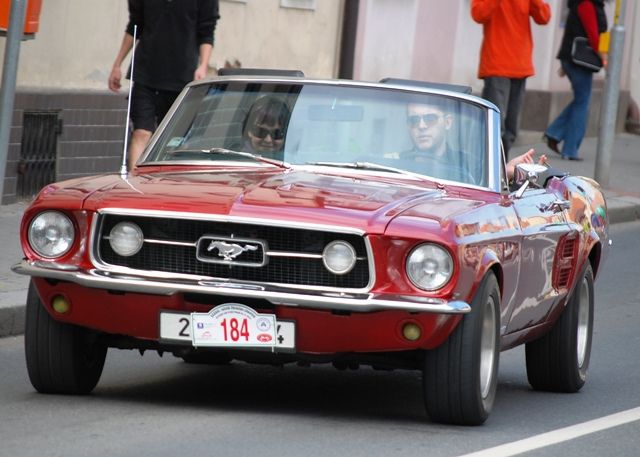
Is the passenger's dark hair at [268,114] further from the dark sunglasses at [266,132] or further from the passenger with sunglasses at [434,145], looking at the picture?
the passenger with sunglasses at [434,145]

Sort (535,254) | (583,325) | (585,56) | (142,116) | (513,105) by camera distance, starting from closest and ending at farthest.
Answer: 1. (535,254)
2. (583,325)
3. (142,116)
4. (513,105)
5. (585,56)

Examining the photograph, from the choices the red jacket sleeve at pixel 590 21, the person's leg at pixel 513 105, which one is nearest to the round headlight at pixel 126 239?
the person's leg at pixel 513 105

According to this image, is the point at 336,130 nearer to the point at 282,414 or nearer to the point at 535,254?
the point at 535,254

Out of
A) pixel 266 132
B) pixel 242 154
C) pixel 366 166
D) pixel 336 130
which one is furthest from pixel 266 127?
pixel 366 166

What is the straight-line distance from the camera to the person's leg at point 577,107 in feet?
67.9

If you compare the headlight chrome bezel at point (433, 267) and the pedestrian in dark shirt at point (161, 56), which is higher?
the pedestrian in dark shirt at point (161, 56)

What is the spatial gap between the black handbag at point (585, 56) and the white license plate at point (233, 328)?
14641 mm

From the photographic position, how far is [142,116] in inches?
472

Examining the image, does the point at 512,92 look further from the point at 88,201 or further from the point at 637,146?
the point at 88,201

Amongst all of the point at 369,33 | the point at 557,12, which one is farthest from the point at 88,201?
the point at 557,12

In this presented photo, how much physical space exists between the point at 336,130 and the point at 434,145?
0.44m

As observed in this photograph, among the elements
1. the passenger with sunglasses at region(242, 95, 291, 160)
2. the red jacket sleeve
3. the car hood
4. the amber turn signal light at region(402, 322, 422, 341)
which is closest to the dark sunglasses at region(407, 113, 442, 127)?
the car hood

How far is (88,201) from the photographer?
6.94 meters

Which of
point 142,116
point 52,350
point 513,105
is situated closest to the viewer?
point 52,350
